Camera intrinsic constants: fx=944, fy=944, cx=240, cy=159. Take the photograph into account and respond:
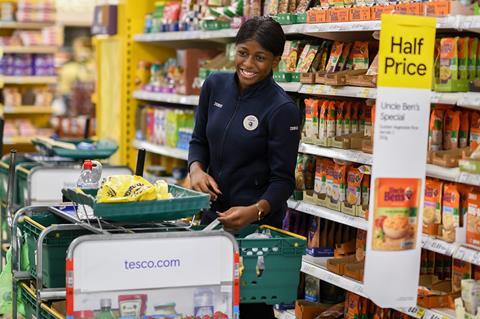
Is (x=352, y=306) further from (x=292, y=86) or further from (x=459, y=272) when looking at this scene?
(x=292, y=86)

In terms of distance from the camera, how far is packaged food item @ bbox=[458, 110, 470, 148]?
4312 millimetres

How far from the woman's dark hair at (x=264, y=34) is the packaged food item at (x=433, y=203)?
44.4 inches

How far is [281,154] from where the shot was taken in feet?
12.1

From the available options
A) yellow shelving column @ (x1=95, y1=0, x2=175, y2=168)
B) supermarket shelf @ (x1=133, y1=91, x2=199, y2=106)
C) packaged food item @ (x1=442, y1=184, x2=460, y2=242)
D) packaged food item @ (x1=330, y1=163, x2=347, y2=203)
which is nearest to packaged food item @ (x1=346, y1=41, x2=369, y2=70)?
packaged food item @ (x1=330, y1=163, x2=347, y2=203)

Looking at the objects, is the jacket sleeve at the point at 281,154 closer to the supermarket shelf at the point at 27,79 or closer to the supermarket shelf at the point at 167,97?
the supermarket shelf at the point at 167,97

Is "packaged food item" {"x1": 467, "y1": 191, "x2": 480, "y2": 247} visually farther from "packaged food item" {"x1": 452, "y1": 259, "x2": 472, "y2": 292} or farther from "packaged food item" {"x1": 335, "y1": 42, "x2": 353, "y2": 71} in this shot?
"packaged food item" {"x1": 335, "y1": 42, "x2": 353, "y2": 71}

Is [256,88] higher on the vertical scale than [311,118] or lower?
higher

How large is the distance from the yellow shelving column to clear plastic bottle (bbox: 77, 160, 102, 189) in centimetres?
425

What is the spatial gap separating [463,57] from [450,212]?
70cm

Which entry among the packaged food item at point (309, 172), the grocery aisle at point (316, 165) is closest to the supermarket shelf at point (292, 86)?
the grocery aisle at point (316, 165)

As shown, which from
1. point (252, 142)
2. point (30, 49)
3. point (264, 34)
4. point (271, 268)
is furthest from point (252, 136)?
point (30, 49)

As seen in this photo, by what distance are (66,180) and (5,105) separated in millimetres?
5729

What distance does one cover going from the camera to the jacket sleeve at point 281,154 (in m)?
3.68

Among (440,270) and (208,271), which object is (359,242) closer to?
(440,270)
